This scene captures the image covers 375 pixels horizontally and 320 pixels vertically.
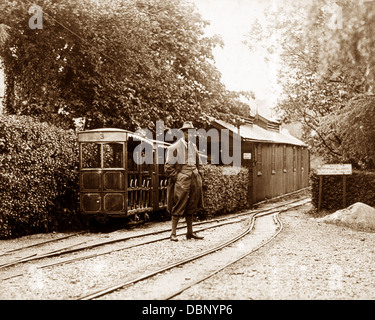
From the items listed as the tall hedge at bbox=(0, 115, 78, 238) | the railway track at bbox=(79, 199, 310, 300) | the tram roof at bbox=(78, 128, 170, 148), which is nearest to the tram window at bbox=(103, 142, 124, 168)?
the tram roof at bbox=(78, 128, 170, 148)

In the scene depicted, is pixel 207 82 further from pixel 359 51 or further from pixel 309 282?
pixel 309 282

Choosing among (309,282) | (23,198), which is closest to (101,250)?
(23,198)

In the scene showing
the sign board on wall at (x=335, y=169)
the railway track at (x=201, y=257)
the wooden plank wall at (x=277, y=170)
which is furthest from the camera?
the wooden plank wall at (x=277, y=170)

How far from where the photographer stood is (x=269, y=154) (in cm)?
3028

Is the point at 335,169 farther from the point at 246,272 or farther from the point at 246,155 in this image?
the point at 246,272

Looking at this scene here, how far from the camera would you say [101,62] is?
18750mm

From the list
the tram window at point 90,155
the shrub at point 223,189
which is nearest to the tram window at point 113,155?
the tram window at point 90,155

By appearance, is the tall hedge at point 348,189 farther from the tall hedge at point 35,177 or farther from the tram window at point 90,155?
the tall hedge at point 35,177

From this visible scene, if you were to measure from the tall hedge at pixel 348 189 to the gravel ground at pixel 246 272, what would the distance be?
791 centimetres

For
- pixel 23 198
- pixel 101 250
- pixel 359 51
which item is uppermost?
pixel 359 51

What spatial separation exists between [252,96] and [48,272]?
751 inches

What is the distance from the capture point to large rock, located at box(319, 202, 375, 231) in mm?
14718

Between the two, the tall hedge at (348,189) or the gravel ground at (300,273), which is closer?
the gravel ground at (300,273)

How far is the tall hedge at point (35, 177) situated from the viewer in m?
11.6
